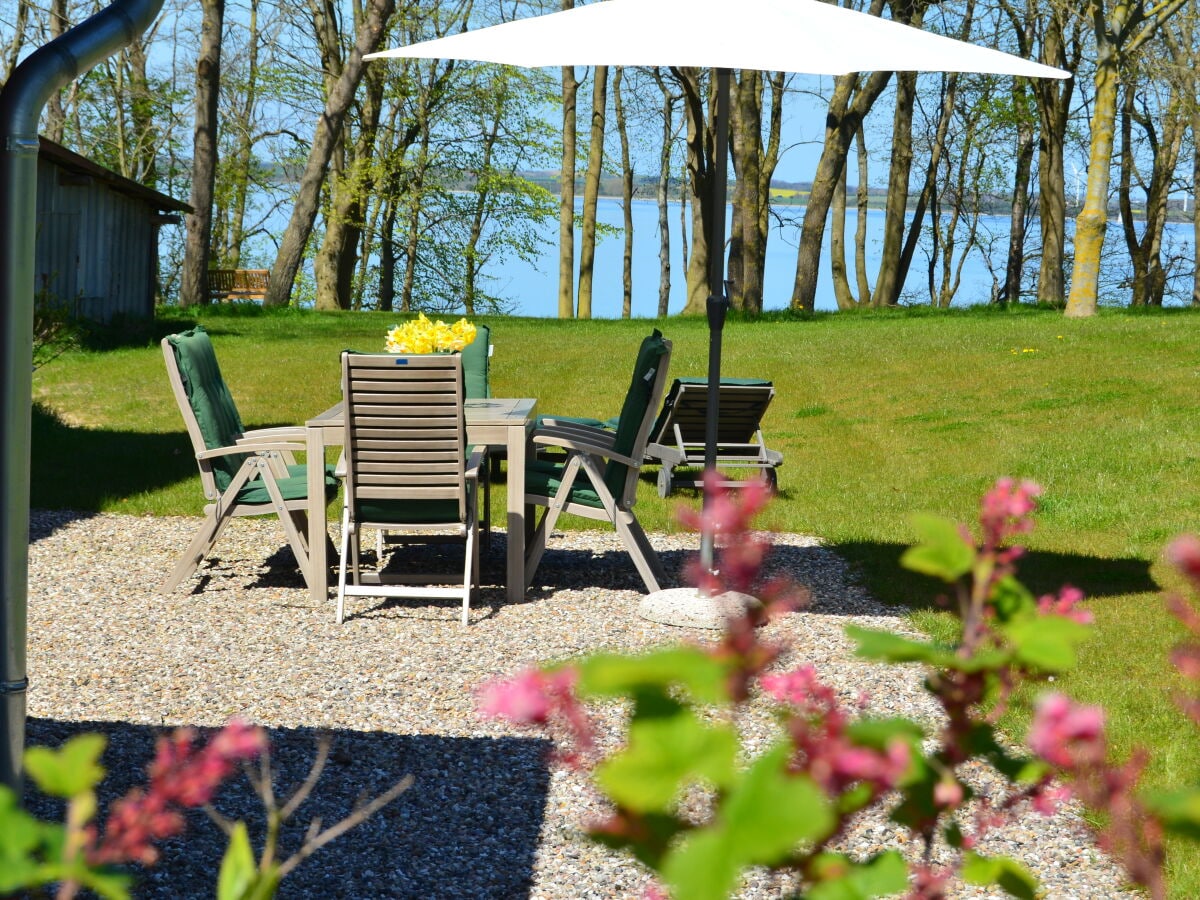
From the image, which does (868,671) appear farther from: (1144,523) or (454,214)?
(454,214)

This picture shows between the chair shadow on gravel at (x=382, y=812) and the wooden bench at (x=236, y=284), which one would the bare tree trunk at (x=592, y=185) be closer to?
the wooden bench at (x=236, y=284)

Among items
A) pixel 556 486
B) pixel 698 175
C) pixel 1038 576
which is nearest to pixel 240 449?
pixel 556 486

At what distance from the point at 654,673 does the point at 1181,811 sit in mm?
368

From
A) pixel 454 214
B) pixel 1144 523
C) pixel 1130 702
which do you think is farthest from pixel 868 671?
pixel 454 214

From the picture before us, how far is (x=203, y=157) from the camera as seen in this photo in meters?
25.2

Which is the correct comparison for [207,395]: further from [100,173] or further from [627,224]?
[627,224]

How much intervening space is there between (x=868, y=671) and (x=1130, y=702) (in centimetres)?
103

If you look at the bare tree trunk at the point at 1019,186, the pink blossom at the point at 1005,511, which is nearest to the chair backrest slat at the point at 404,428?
the pink blossom at the point at 1005,511

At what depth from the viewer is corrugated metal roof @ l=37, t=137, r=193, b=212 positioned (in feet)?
63.5

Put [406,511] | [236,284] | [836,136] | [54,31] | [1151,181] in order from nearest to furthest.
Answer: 1. [406,511]
2. [836,136]
3. [54,31]
4. [236,284]
5. [1151,181]

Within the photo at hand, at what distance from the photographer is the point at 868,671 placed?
215 inches

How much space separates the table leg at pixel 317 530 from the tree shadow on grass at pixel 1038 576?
9.37 ft

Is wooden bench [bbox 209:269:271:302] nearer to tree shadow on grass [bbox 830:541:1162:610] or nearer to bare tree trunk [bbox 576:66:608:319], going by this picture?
bare tree trunk [bbox 576:66:608:319]

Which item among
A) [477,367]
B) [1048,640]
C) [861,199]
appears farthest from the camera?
[861,199]
